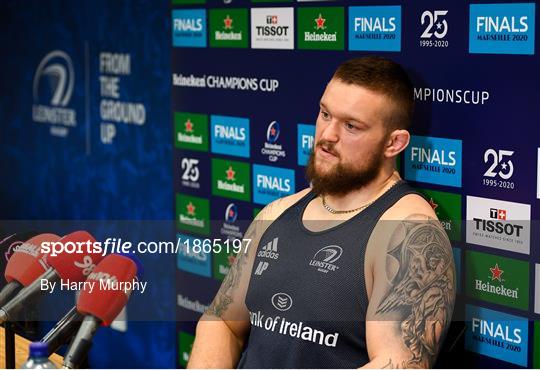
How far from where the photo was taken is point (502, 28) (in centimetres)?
229

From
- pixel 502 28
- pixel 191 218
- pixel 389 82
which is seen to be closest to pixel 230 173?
pixel 191 218

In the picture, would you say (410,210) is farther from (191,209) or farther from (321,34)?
(191,209)

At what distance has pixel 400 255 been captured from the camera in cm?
226

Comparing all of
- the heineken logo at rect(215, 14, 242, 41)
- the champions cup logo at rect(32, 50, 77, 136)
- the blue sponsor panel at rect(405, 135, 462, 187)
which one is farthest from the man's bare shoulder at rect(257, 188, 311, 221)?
the champions cup logo at rect(32, 50, 77, 136)

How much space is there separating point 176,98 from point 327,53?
77cm

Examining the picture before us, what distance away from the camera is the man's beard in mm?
2416

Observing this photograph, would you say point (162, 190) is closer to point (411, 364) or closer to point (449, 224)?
point (449, 224)

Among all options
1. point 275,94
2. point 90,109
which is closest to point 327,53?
point 275,94

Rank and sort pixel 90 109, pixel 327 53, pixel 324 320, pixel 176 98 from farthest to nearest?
pixel 90 109 < pixel 176 98 < pixel 327 53 < pixel 324 320

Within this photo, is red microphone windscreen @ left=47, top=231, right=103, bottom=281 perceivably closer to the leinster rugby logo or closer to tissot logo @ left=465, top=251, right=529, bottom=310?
the leinster rugby logo

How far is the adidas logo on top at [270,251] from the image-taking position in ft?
8.29

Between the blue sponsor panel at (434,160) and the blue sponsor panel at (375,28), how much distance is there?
0.26m

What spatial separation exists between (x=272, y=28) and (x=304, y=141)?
359mm

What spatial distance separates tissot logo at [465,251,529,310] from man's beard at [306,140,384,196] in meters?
0.33
